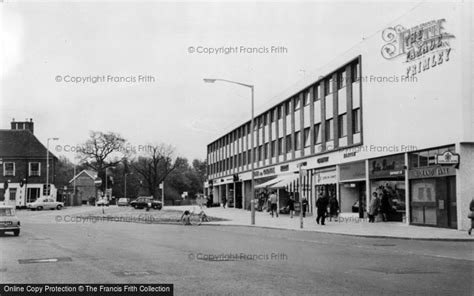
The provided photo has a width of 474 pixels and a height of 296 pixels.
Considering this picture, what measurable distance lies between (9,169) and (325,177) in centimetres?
4614

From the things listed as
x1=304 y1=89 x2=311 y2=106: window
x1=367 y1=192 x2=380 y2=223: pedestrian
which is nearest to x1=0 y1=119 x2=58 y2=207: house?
x1=304 y1=89 x2=311 y2=106: window

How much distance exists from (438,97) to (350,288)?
58.1ft

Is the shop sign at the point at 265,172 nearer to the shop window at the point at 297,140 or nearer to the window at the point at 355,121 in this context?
the shop window at the point at 297,140

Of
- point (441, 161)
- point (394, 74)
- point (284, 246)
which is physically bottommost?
point (284, 246)

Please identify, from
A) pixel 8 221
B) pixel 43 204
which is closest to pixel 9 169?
pixel 43 204

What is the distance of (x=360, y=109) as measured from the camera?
32.7m

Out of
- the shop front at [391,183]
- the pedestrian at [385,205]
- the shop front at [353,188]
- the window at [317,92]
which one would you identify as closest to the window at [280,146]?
the window at [317,92]

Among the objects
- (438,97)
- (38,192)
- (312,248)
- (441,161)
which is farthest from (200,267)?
(38,192)

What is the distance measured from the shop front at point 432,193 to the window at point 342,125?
8.45 metres

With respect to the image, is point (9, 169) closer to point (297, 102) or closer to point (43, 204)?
point (43, 204)

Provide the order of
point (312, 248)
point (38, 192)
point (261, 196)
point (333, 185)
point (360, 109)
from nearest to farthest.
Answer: point (312, 248) → point (360, 109) → point (333, 185) → point (261, 196) → point (38, 192)

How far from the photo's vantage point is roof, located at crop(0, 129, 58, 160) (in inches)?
2726

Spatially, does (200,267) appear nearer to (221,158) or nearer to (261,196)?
(261,196)

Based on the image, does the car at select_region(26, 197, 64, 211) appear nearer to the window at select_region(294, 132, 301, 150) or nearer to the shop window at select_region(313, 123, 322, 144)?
the window at select_region(294, 132, 301, 150)
